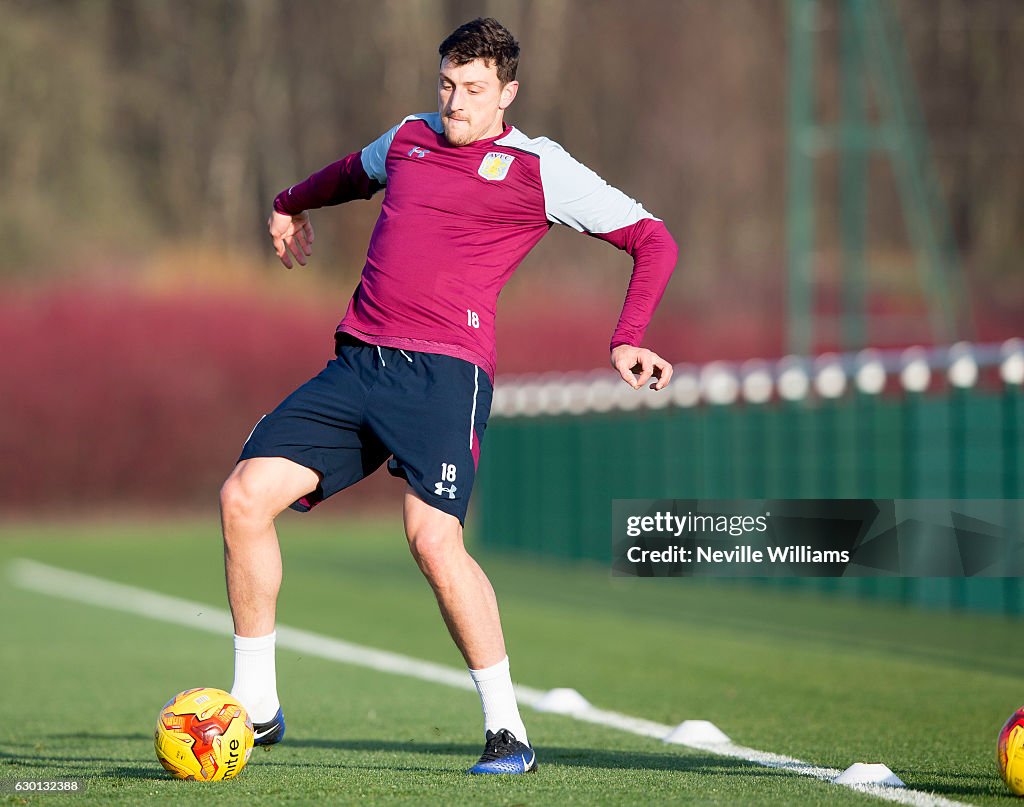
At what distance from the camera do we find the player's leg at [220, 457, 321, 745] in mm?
6270

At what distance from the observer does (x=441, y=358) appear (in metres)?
6.34

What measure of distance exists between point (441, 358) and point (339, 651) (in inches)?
228

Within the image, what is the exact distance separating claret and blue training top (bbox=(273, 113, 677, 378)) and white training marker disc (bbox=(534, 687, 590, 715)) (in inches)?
103

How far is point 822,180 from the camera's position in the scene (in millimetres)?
49125

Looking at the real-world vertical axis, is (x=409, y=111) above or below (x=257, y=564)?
above

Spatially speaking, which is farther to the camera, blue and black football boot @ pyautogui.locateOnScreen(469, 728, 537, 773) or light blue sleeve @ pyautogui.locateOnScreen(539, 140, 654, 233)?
light blue sleeve @ pyautogui.locateOnScreen(539, 140, 654, 233)

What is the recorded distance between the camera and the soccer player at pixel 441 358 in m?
6.24

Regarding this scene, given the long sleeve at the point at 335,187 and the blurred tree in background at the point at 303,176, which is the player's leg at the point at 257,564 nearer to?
the long sleeve at the point at 335,187

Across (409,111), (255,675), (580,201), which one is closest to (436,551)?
(255,675)

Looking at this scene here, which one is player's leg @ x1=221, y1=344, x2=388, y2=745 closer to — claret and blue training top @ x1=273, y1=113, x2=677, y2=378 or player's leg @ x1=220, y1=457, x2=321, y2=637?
player's leg @ x1=220, y1=457, x2=321, y2=637

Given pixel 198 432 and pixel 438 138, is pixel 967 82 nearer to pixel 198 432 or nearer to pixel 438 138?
pixel 198 432

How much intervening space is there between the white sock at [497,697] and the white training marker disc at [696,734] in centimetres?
120

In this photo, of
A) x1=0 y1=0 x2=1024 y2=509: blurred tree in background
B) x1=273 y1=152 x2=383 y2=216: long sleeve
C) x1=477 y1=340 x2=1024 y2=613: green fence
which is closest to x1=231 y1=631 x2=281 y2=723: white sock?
x1=273 y1=152 x2=383 y2=216: long sleeve

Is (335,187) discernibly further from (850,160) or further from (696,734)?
(850,160)
